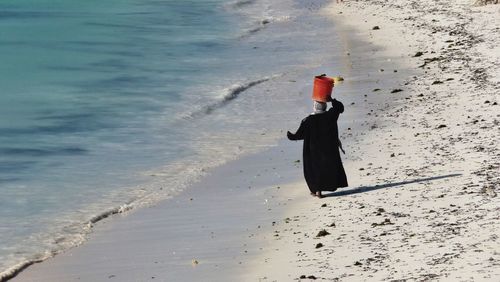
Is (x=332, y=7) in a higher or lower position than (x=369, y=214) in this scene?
lower

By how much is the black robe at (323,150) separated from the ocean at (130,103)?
2.01m

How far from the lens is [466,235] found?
938cm

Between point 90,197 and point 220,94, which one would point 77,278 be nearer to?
point 90,197

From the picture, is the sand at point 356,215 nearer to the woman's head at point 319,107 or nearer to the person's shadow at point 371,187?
the person's shadow at point 371,187

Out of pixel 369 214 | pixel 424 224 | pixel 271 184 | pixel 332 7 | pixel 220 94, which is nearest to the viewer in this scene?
pixel 424 224

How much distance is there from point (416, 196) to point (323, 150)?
4.13ft

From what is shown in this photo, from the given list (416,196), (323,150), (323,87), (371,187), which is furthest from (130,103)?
(416,196)

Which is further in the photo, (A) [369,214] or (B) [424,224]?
(A) [369,214]

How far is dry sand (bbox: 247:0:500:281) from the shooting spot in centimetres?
902

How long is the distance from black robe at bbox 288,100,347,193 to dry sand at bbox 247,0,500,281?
0.16 meters

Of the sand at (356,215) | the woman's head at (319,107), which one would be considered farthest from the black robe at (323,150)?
the sand at (356,215)

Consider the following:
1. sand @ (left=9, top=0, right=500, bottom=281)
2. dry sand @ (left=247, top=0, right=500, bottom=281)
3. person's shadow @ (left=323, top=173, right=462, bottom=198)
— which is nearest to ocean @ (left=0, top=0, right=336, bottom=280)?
sand @ (left=9, top=0, right=500, bottom=281)

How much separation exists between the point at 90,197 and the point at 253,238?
3.32m

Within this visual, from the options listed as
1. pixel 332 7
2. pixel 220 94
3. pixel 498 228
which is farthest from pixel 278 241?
pixel 332 7
